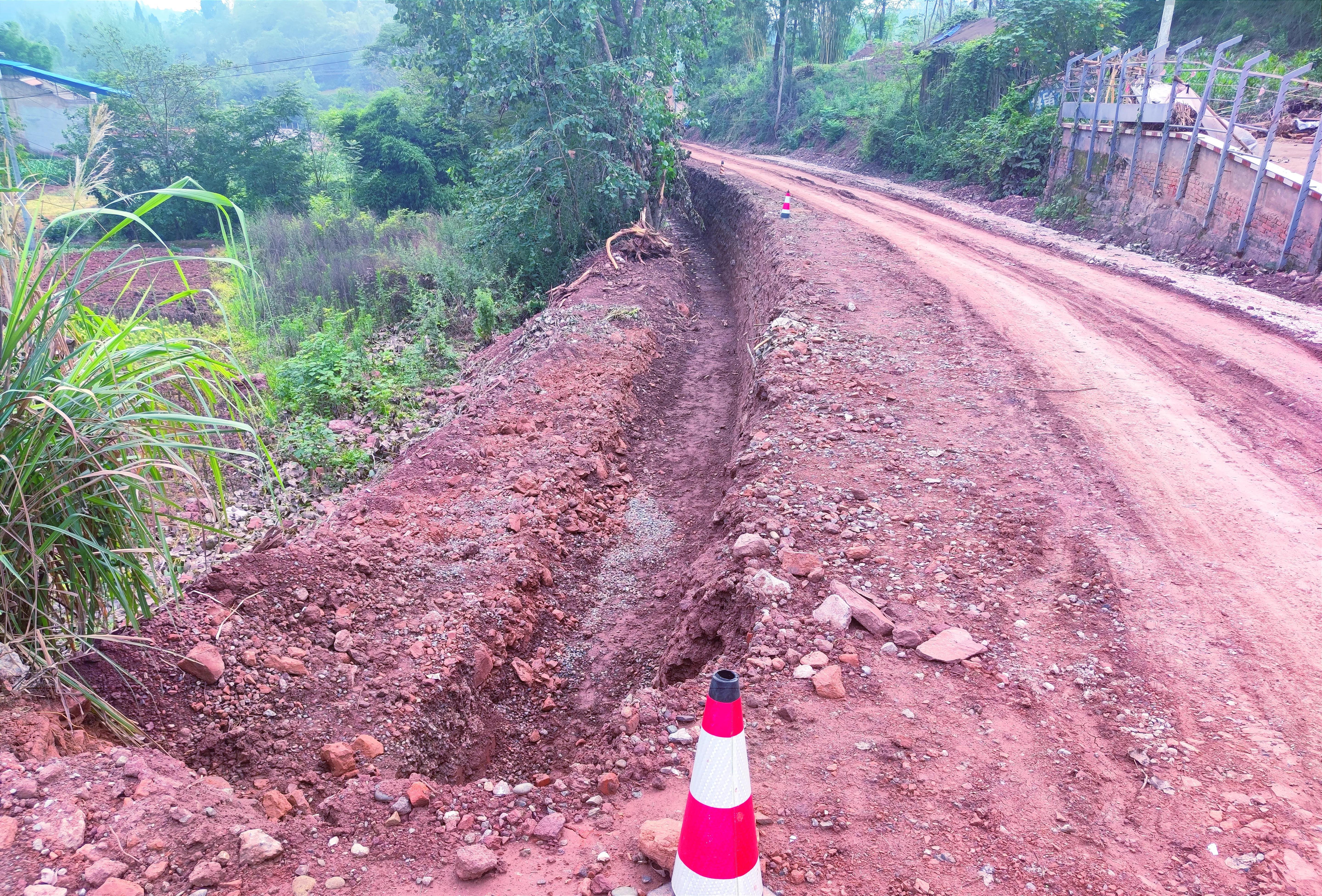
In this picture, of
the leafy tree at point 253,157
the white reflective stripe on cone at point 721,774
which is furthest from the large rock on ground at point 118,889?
the leafy tree at point 253,157

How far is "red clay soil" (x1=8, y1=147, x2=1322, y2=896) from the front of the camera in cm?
233

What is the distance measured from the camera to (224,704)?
3.13 m

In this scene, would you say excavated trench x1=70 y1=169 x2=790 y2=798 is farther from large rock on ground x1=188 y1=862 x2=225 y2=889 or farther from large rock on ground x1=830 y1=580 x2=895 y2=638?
large rock on ground x1=188 y1=862 x2=225 y2=889

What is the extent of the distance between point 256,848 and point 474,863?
2.22ft

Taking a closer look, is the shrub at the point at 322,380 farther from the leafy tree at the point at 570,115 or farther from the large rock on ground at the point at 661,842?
the large rock on ground at the point at 661,842

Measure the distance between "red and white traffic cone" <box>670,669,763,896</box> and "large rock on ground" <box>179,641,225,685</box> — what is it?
220 cm

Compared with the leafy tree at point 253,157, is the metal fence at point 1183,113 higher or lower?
higher

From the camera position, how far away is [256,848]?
2.31 m

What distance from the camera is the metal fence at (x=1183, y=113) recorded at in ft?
32.1

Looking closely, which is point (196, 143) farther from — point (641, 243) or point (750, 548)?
point (750, 548)

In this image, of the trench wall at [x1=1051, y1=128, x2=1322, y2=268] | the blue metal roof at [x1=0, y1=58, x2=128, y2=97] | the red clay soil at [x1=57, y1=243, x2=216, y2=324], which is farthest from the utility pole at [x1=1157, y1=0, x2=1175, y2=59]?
the blue metal roof at [x1=0, y1=58, x2=128, y2=97]

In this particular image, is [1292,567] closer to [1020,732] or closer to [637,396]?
[1020,732]

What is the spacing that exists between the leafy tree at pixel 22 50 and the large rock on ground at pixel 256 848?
55.5 m

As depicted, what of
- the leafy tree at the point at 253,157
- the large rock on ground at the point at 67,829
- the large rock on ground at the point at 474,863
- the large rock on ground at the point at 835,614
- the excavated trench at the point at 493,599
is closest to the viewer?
the large rock on ground at the point at 67,829
